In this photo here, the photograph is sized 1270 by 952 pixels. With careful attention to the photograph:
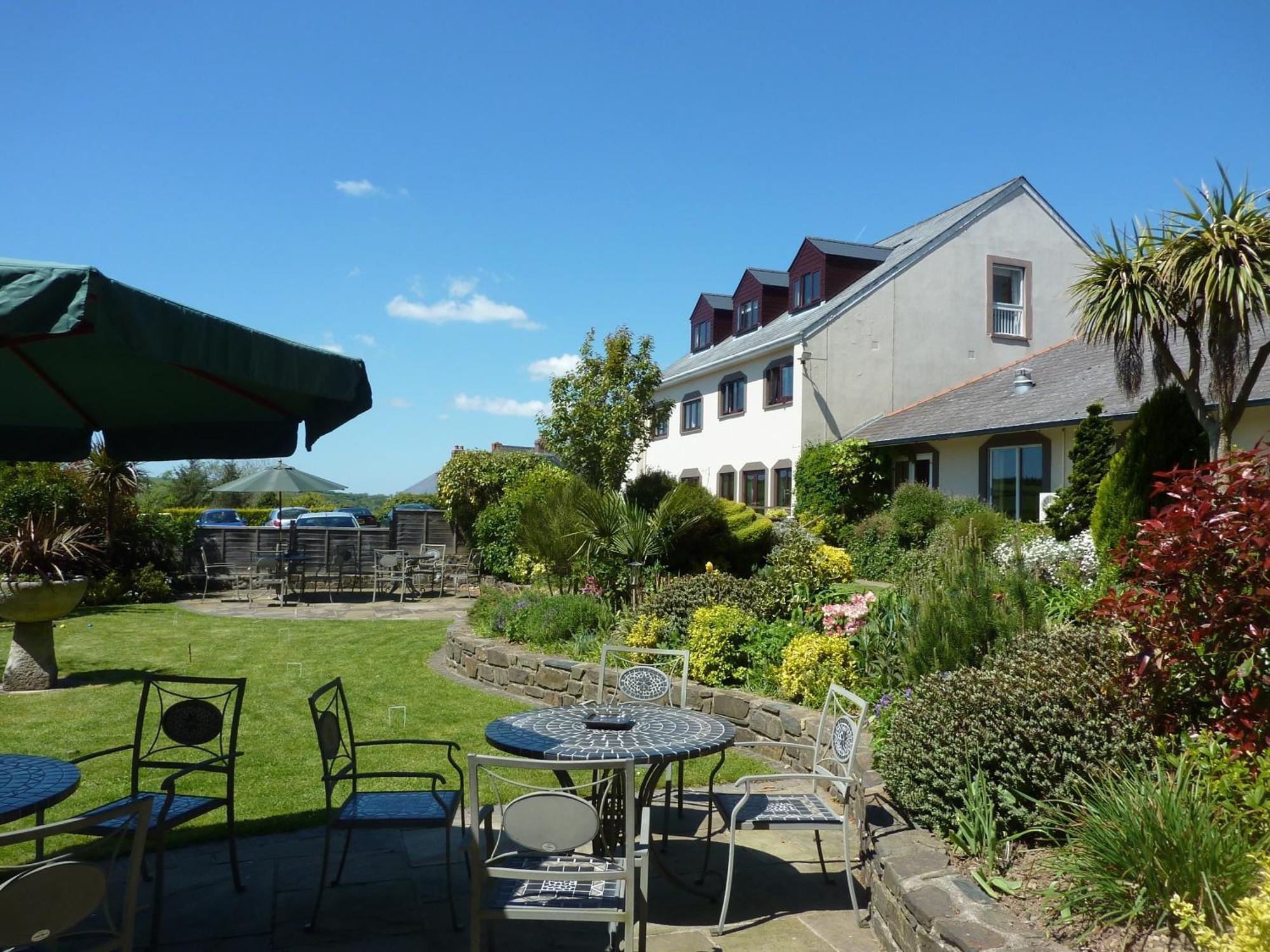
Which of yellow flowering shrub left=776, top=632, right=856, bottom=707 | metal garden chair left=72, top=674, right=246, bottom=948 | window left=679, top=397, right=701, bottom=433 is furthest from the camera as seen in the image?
window left=679, top=397, right=701, bottom=433

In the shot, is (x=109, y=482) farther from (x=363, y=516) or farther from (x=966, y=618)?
(x=363, y=516)

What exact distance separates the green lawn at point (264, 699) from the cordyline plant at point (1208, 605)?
303 centimetres

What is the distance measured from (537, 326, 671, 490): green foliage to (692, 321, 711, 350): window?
8.44m

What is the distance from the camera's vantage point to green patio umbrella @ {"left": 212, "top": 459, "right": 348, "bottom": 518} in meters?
14.8

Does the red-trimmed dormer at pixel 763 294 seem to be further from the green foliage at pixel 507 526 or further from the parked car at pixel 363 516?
the parked car at pixel 363 516

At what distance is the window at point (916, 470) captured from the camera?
750 inches

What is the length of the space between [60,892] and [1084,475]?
14.1 metres

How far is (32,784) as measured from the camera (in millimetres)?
3312

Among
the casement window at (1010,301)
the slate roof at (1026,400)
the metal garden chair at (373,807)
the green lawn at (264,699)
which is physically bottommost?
the green lawn at (264,699)

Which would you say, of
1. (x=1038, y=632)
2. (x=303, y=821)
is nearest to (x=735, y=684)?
(x=1038, y=632)

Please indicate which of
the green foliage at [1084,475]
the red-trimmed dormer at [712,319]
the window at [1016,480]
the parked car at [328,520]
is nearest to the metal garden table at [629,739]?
the green foliage at [1084,475]

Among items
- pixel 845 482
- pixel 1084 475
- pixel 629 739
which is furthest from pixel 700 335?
pixel 629 739

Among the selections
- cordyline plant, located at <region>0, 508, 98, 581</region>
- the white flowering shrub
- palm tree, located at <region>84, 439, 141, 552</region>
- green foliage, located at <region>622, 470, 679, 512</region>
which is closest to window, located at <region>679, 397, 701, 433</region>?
green foliage, located at <region>622, 470, 679, 512</region>

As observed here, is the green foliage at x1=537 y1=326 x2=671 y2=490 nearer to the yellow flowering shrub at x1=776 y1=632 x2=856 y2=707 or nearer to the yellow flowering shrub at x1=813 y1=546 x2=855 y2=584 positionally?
the yellow flowering shrub at x1=813 y1=546 x2=855 y2=584
